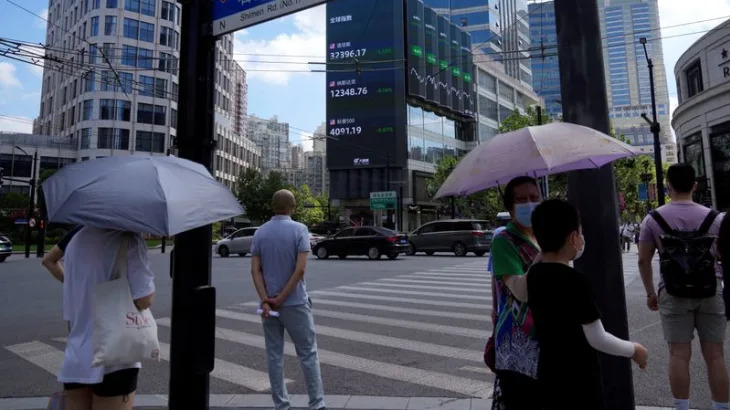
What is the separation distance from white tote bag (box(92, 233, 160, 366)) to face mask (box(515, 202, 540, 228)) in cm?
206

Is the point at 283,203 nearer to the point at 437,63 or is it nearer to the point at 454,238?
the point at 454,238

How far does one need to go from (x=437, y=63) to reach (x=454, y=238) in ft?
134

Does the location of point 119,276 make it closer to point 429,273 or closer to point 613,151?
point 613,151

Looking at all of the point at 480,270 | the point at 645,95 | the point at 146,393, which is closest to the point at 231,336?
the point at 146,393

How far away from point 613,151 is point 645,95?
103550 mm

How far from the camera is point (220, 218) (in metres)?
2.46

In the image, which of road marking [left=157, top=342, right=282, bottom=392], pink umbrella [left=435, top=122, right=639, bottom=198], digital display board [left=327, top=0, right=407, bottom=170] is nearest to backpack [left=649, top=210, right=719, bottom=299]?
pink umbrella [left=435, top=122, right=639, bottom=198]

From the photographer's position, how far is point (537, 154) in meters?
2.69

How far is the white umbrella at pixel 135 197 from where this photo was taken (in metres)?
2.26

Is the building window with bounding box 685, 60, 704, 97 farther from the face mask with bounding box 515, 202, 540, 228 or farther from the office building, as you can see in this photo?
the face mask with bounding box 515, 202, 540, 228

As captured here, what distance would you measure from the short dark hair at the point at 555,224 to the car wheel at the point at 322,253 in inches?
→ 917

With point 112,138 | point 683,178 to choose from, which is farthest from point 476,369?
point 112,138

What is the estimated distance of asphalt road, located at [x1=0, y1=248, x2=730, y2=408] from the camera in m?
5.04

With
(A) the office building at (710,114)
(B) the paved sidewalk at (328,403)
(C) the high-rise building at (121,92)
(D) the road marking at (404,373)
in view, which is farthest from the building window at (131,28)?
(B) the paved sidewalk at (328,403)
